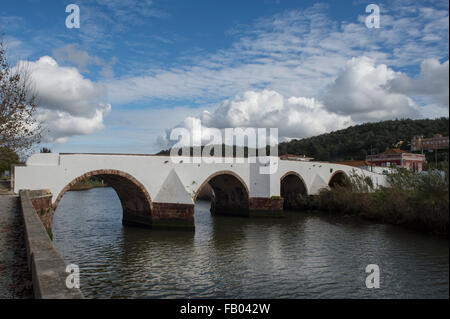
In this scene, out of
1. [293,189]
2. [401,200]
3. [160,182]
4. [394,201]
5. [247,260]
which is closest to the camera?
[401,200]

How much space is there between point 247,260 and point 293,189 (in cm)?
1720

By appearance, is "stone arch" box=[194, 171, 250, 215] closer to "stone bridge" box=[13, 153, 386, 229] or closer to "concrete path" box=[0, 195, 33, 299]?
"stone bridge" box=[13, 153, 386, 229]

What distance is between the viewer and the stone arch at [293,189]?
27.0 m

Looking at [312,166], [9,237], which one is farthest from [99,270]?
[312,166]

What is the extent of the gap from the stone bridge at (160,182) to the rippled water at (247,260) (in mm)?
1175

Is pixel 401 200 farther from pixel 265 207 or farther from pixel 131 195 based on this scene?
pixel 265 207

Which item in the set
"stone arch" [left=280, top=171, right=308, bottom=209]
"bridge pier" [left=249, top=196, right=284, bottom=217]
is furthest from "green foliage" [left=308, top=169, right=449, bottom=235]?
"bridge pier" [left=249, top=196, right=284, bottom=217]

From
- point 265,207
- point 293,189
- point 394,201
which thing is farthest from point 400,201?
point 293,189

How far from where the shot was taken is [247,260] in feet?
37.7

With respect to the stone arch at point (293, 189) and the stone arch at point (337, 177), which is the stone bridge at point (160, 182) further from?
the stone arch at point (337, 177)

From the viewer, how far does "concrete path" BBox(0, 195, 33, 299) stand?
445 centimetres

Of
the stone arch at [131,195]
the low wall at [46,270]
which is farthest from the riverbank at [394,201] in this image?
the stone arch at [131,195]

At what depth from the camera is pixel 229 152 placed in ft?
71.2

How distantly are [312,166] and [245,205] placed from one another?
7841 millimetres
